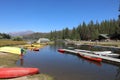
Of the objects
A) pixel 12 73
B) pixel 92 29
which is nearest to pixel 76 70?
Answer: pixel 12 73

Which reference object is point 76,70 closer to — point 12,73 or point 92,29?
point 12,73

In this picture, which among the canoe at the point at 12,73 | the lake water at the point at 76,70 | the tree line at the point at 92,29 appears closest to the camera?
the canoe at the point at 12,73

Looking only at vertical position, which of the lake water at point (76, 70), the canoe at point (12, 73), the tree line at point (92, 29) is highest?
the tree line at point (92, 29)

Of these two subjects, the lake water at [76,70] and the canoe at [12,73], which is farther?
the lake water at [76,70]

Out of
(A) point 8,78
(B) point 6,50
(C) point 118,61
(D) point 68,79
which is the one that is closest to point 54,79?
(D) point 68,79

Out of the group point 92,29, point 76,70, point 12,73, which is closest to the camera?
point 12,73

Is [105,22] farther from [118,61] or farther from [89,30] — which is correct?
[118,61]

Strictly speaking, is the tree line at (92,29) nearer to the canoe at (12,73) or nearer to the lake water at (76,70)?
the lake water at (76,70)

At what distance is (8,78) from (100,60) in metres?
24.8

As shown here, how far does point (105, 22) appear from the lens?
154750 millimetres

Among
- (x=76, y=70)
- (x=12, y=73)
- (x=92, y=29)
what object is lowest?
(x=76, y=70)

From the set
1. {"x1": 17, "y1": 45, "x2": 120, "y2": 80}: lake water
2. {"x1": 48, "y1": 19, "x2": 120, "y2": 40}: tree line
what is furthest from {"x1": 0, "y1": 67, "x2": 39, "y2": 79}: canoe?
{"x1": 48, "y1": 19, "x2": 120, "y2": 40}: tree line

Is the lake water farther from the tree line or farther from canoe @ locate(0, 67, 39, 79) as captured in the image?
the tree line

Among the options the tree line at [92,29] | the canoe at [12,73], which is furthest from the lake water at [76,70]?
the tree line at [92,29]
